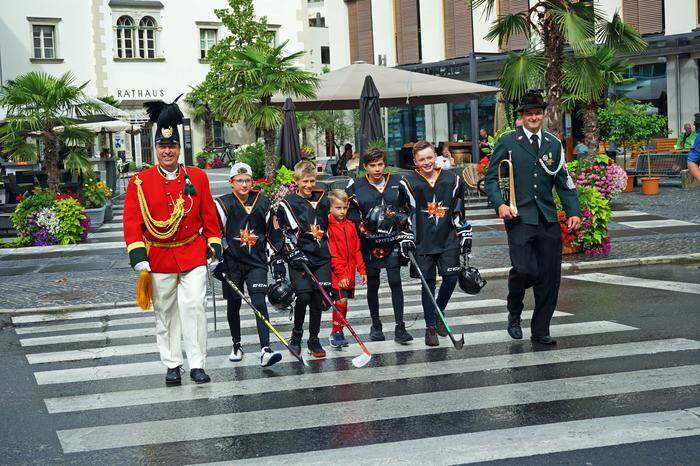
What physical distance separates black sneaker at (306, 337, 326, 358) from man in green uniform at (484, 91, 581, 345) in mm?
1714

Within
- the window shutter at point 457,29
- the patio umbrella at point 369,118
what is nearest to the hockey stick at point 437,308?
the patio umbrella at point 369,118

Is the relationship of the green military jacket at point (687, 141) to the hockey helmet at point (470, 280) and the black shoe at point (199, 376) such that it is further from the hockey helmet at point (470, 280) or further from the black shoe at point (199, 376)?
the black shoe at point (199, 376)

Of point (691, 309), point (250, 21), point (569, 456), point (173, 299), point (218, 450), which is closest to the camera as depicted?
point (569, 456)

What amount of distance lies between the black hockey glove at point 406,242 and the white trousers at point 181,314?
182 cm

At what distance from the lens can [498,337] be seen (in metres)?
8.95

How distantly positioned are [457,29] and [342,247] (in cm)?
3064

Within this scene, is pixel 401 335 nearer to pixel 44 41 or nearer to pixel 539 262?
pixel 539 262

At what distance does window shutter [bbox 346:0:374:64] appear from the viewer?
139 feet

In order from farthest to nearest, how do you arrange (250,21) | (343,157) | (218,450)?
(250,21) < (343,157) < (218,450)

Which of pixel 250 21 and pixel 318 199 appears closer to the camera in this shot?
pixel 318 199

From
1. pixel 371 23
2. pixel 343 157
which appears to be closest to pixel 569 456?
pixel 343 157

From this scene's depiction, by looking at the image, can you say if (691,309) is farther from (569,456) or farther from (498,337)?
(569,456)

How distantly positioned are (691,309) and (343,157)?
63.8 feet

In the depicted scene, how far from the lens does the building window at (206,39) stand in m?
53.4
